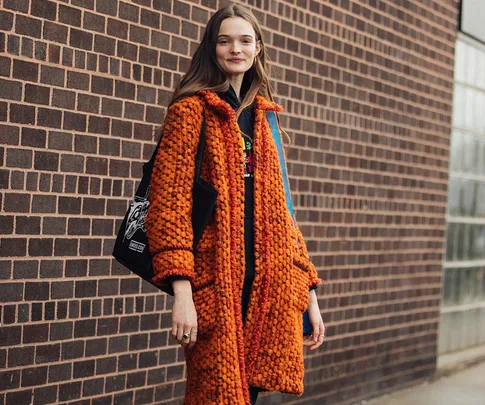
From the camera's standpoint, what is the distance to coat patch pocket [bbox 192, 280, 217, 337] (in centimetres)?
354

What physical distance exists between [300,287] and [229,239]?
391 millimetres

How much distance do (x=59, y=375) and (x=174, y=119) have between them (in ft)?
7.04

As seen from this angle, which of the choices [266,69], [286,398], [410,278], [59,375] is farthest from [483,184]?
[266,69]

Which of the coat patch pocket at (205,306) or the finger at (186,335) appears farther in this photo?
the coat patch pocket at (205,306)

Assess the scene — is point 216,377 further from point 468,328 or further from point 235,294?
point 468,328

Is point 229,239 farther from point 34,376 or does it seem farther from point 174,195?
point 34,376

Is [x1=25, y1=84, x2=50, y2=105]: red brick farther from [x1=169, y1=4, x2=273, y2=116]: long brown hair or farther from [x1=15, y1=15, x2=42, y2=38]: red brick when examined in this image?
[x1=169, y1=4, x2=273, y2=116]: long brown hair

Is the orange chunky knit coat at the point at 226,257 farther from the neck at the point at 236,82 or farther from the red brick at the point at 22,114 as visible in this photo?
the red brick at the point at 22,114

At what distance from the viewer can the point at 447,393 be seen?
8492mm

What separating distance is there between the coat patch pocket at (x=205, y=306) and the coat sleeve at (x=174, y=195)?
99mm

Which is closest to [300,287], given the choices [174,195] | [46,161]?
[174,195]

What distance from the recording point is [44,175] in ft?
16.7

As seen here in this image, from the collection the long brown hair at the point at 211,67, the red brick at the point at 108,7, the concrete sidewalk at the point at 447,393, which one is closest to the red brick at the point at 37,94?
the red brick at the point at 108,7

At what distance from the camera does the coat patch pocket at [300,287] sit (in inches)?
149
